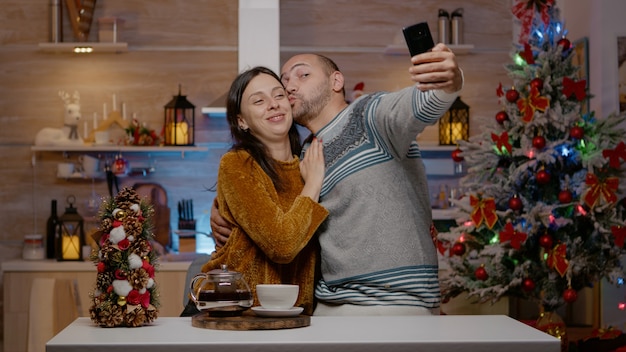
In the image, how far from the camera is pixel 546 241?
4.68 metres

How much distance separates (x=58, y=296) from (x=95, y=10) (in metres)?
1.93

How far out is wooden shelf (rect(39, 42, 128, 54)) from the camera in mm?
5785

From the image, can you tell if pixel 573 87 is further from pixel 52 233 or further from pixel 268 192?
pixel 52 233

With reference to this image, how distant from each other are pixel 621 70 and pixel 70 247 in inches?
137

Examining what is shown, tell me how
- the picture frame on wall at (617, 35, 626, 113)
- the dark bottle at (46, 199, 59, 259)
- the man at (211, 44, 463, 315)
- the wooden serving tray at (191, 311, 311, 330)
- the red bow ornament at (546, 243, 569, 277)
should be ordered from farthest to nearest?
the dark bottle at (46, 199, 59, 259), the picture frame on wall at (617, 35, 626, 113), the red bow ornament at (546, 243, 569, 277), the man at (211, 44, 463, 315), the wooden serving tray at (191, 311, 311, 330)

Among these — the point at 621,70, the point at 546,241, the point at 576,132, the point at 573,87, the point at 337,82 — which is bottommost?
the point at 546,241

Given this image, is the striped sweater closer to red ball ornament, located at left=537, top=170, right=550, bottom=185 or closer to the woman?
the woman

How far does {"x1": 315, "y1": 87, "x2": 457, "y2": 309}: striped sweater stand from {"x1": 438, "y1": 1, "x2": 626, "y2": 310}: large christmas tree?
2.06m

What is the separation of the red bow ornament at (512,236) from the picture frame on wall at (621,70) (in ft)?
4.11

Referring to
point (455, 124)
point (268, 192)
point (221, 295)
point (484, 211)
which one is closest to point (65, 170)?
point (455, 124)

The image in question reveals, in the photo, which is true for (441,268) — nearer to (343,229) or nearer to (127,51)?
(127,51)

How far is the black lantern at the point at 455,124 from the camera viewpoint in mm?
6027

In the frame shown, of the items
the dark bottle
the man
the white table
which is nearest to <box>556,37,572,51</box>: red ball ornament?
the man

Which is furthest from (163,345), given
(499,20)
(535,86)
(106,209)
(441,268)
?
(499,20)
